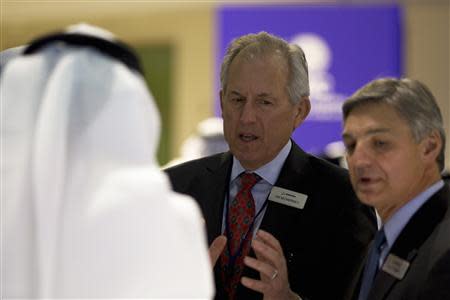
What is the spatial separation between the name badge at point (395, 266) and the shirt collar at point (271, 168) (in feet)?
2.12

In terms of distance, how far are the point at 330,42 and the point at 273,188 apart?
14.5 feet

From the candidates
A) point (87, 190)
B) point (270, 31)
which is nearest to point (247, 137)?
point (87, 190)

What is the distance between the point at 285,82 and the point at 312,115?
405cm

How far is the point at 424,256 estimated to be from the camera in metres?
1.99

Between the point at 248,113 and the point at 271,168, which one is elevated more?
the point at 248,113

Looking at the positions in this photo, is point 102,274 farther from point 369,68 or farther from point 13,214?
point 369,68

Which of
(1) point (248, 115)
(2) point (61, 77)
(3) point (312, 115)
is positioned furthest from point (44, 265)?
(3) point (312, 115)

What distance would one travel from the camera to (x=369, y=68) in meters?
6.59

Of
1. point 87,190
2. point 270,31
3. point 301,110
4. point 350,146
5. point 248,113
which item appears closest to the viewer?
point 87,190

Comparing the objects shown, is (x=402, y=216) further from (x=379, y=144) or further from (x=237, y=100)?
(x=237, y=100)

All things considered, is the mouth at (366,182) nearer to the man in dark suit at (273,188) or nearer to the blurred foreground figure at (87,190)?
the man in dark suit at (273,188)

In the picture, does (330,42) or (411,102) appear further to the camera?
(330,42)

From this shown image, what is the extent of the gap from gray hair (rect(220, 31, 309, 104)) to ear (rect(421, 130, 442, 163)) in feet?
2.11

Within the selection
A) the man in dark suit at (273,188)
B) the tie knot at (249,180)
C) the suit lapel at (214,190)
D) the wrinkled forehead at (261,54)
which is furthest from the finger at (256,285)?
the wrinkled forehead at (261,54)
